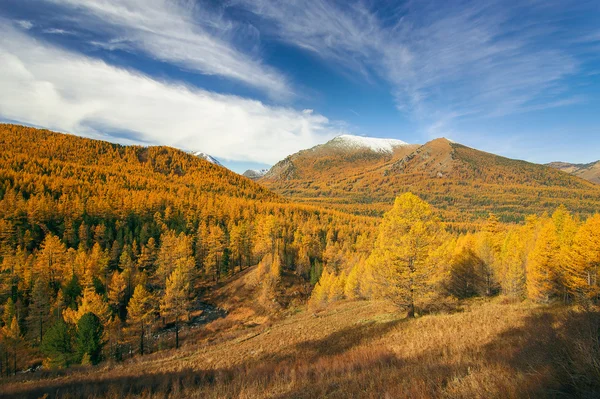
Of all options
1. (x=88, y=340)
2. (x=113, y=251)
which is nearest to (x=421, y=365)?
(x=88, y=340)

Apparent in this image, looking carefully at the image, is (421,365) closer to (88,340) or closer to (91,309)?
(88,340)

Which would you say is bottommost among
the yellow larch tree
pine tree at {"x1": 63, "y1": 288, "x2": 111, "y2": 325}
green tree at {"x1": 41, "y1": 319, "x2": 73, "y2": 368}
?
green tree at {"x1": 41, "y1": 319, "x2": 73, "y2": 368}

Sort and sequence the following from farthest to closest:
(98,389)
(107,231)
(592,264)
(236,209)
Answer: (236,209) → (107,231) → (592,264) → (98,389)

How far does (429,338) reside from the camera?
42.1ft

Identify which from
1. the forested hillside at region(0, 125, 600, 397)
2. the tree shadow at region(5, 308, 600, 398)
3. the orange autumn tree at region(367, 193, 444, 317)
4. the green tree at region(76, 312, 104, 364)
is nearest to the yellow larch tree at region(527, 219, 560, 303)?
the forested hillside at region(0, 125, 600, 397)

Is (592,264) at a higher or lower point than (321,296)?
higher

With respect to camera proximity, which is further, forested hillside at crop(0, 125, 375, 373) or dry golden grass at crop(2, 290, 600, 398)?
forested hillside at crop(0, 125, 375, 373)

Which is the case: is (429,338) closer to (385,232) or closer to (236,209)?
(385,232)

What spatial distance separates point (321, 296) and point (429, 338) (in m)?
40.1

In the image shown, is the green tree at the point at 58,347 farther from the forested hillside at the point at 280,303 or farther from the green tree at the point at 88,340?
the green tree at the point at 88,340

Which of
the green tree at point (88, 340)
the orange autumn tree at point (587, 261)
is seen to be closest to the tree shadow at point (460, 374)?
the orange autumn tree at point (587, 261)

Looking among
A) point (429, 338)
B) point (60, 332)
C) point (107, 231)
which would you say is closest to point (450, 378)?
point (429, 338)

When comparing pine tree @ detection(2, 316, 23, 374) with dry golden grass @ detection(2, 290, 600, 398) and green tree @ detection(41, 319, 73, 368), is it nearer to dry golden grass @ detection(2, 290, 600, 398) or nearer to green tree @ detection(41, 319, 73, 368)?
green tree @ detection(41, 319, 73, 368)

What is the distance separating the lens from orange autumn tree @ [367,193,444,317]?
18344mm
